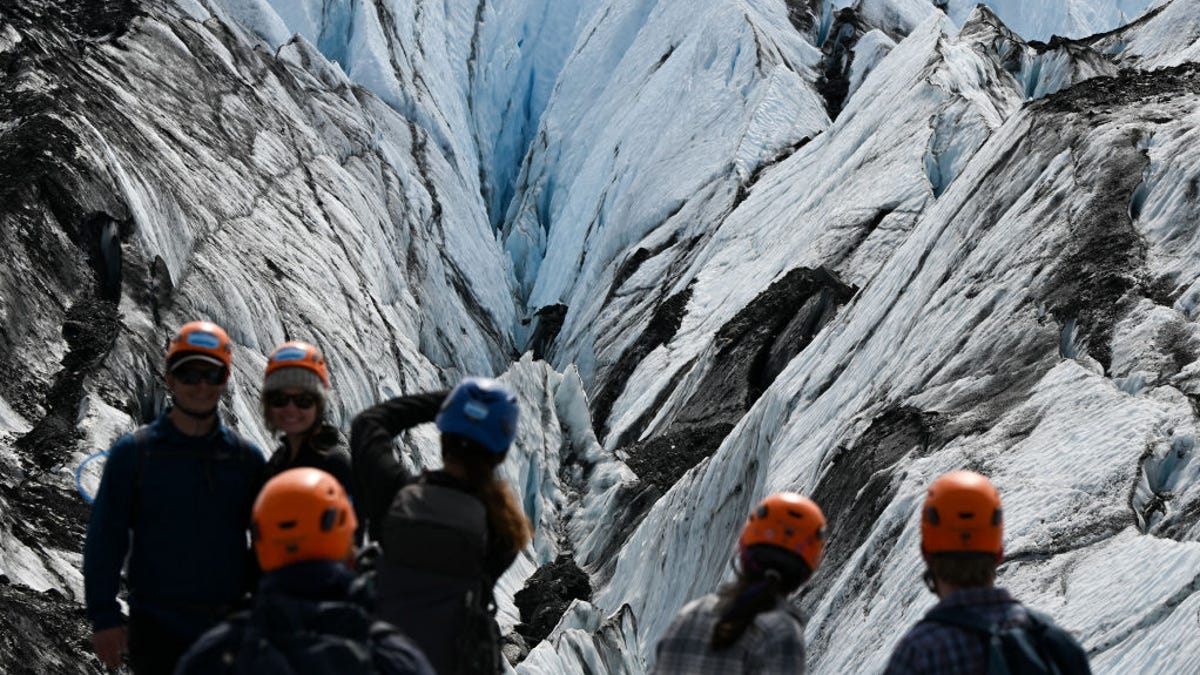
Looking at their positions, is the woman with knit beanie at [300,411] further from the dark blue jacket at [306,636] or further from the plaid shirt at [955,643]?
the plaid shirt at [955,643]

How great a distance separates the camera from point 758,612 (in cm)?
500

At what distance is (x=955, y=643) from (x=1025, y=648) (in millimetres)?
230

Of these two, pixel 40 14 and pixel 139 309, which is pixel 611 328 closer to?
pixel 40 14

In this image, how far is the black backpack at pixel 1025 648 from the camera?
4680 mm

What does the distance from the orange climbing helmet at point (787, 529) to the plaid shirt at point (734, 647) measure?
22cm

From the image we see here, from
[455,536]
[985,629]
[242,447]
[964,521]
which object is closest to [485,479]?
[455,536]

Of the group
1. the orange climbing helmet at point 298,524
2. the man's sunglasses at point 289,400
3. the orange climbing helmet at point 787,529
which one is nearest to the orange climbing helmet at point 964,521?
the orange climbing helmet at point 787,529

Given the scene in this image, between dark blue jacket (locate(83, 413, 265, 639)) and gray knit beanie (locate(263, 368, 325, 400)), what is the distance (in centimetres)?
42

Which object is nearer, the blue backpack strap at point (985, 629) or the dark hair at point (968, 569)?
the blue backpack strap at point (985, 629)

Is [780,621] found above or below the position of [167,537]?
below

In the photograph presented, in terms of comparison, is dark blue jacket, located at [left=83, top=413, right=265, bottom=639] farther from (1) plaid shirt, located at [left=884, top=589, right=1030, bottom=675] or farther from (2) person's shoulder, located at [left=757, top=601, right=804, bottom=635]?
(1) plaid shirt, located at [left=884, top=589, right=1030, bottom=675]

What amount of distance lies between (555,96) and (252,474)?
204ft

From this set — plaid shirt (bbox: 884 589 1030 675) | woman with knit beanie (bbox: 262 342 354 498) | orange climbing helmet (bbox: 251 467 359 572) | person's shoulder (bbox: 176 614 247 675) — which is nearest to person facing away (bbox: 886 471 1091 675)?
plaid shirt (bbox: 884 589 1030 675)

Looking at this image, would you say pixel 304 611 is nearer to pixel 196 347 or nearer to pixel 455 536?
pixel 455 536
